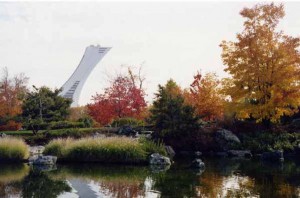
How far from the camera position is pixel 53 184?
11453 mm

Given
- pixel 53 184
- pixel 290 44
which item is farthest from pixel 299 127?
pixel 53 184

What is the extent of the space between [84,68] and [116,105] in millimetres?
27189

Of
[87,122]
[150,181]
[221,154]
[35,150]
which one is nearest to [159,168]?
[150,181]

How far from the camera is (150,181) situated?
38.7ft

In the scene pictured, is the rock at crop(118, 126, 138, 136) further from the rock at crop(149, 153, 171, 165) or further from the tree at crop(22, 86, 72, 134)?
the rock at crop(149, 153, 171, 165)

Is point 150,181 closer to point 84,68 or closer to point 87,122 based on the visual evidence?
point 87,122

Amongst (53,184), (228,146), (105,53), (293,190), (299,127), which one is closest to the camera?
(293,190)

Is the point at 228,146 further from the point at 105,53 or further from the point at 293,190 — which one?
the point at 105,53

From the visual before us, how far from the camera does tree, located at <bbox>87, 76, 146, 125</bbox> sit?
32.6 m

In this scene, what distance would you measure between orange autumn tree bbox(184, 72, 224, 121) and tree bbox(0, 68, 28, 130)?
39.8ft

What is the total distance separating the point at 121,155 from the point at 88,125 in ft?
42.8

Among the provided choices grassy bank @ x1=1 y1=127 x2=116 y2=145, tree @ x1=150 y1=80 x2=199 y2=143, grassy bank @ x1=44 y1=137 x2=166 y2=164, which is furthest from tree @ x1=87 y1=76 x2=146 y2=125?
grassy bank @ x1=44 y1=137 x2=166 y2=164

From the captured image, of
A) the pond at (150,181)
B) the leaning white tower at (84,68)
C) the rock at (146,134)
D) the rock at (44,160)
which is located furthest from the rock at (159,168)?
the leaning white tower at (84,68)

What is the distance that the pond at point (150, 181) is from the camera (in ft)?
32.7
